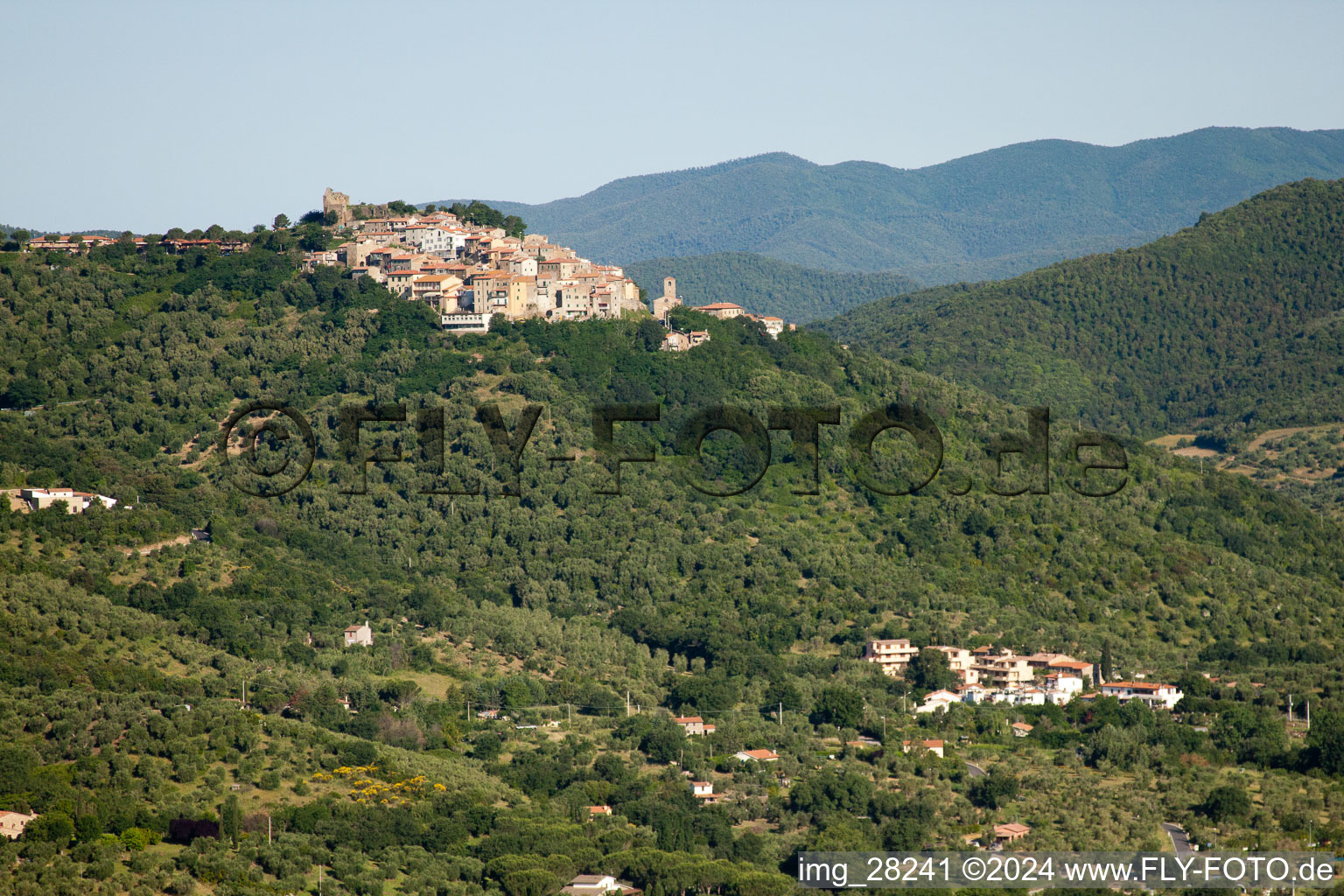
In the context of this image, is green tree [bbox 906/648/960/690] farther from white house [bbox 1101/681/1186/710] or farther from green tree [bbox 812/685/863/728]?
white house [bbox 1101/681/1186/710]

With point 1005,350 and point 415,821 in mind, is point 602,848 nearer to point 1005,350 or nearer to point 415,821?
point 415,821

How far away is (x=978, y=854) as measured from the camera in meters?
39.3

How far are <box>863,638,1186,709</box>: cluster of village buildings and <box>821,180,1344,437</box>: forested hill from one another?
56008 millimetres

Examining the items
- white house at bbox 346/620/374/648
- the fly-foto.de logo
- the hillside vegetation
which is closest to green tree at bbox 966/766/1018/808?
the hillside vegetation

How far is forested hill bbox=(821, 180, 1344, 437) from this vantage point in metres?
113

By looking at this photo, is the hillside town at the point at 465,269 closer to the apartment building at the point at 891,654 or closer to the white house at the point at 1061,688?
the apartment building at the point at 891,654

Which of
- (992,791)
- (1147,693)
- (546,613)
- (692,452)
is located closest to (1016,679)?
(1147,693)

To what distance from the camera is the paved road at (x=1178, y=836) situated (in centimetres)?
3975

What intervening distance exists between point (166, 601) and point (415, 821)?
1464cm

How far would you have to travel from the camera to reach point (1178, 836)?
4084 cm

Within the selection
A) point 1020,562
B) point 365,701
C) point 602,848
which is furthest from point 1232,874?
point 1020,562

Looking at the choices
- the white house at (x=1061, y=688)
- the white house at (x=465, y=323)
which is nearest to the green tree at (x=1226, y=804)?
the white house at (x=1061, y=688)

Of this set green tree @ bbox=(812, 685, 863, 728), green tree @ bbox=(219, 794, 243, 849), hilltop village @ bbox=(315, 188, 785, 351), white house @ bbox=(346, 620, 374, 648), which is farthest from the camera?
hilltop village @ bbox=(315, 188, 785, 351)

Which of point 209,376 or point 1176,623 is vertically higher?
point 209,376
